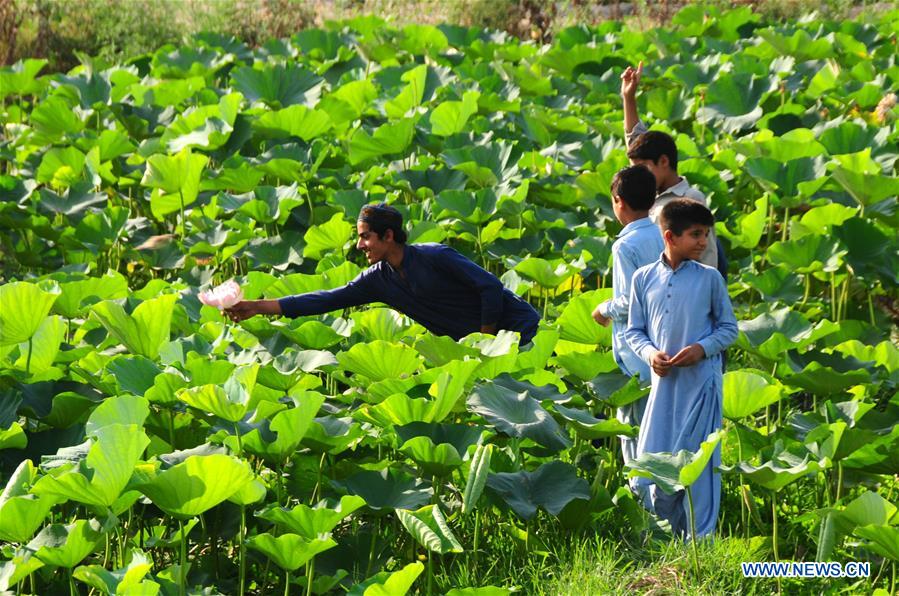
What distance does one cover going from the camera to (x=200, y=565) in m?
3.31

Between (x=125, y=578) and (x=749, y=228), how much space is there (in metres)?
2.99

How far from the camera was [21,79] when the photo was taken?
7.81 m

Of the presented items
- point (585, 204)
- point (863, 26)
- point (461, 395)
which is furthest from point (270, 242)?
point (863, 26)

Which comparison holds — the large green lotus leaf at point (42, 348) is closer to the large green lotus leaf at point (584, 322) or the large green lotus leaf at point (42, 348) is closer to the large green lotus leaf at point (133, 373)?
the large green lotus leaf at point (133, 373)

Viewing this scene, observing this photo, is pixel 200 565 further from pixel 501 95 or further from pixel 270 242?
pixel 501 95

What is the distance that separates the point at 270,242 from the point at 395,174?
0.71 meters

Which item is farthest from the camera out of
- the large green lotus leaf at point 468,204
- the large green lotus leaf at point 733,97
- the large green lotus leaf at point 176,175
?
the large green lotus leaf at point 733,97

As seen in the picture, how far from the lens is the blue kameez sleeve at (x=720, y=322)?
3266 millimetres

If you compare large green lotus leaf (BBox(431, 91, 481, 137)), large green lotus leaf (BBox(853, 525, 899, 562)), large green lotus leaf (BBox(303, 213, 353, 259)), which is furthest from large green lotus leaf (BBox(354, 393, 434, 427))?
large green lotus leaf (BBox(431, 91, 481, 137))

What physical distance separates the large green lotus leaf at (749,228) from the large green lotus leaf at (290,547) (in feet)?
8.36

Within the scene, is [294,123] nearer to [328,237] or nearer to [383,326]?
[328,237]

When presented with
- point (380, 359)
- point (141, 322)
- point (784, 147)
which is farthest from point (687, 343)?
point (784, 147)

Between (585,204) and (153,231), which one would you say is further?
(153,231)

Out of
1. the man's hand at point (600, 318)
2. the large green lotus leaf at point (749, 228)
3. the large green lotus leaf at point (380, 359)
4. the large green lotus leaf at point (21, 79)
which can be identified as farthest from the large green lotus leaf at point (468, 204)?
the large green lotus leaf at point (21, 79)
